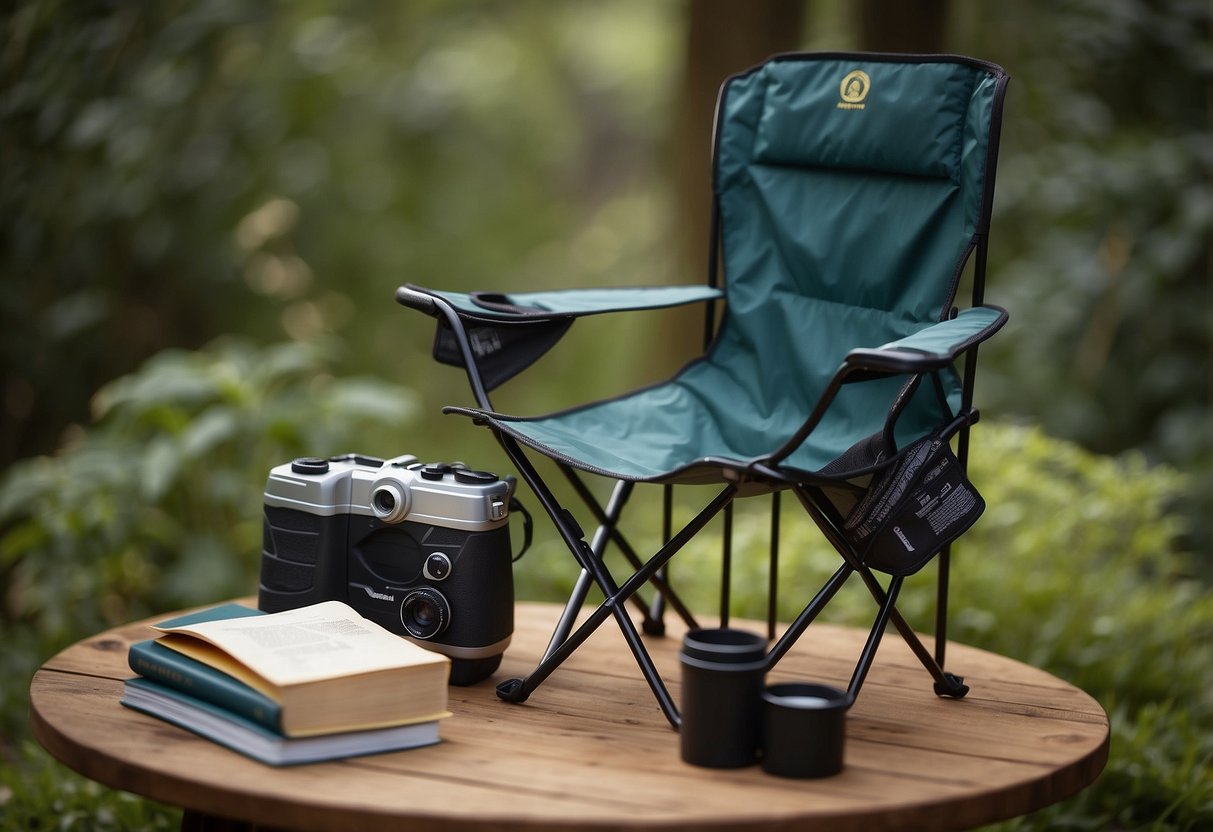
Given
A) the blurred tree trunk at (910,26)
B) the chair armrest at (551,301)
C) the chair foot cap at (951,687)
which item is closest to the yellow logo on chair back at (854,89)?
the chair armrest at (551,301)

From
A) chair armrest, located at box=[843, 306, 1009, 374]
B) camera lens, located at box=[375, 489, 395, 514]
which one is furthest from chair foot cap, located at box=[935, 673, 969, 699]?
camera lens, located at box=[375, 489, 395, 514]

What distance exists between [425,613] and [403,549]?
0.33 feet

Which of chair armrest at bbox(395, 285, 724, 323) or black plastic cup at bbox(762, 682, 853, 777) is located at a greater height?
chair armrest at bbox(395, 285, 724, 323)

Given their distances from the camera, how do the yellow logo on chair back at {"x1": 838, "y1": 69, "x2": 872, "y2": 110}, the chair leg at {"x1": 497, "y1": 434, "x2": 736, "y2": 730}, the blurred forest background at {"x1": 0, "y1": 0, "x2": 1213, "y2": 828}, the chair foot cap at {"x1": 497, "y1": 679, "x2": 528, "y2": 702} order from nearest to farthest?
the chair leg at {"x1": 497, "y1": 434, "x2": 736, "y2": 730}, the chair foot cap at {"x1": 497, "y1": 679, "x2": 528, "y2": 702}, the yellow logo on chair back at {"x1": 838, "y1": 69, "x2": 872, "y2": 110}, the blurred forest background at {"x1": 0, "y1": 0, "x2": 1213, "y2": 828}

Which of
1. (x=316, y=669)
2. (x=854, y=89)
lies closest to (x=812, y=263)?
(x=854, y=89)

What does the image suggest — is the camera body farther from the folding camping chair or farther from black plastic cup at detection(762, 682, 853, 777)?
black plastic cup at detection(762, 682, 853, 777)

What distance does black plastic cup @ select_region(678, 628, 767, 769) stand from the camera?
1456 millimetres

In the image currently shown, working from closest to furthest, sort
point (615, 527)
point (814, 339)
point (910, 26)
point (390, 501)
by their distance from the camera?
1. point (390, 501)
2. point (615, 527)
3. point (814, 339)
4. point (910, 26)

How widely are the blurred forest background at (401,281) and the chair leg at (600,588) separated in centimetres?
90

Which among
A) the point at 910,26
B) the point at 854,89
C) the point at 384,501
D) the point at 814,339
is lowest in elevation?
the point at 384,501

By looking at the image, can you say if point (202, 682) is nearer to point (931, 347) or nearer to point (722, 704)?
point (722, 704)

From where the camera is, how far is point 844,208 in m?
2.07

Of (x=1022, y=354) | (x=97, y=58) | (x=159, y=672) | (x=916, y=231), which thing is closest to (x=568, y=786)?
(x=159, y=672)

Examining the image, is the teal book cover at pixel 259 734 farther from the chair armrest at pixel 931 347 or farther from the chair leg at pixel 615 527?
the chair armrest at pixel 931 347
